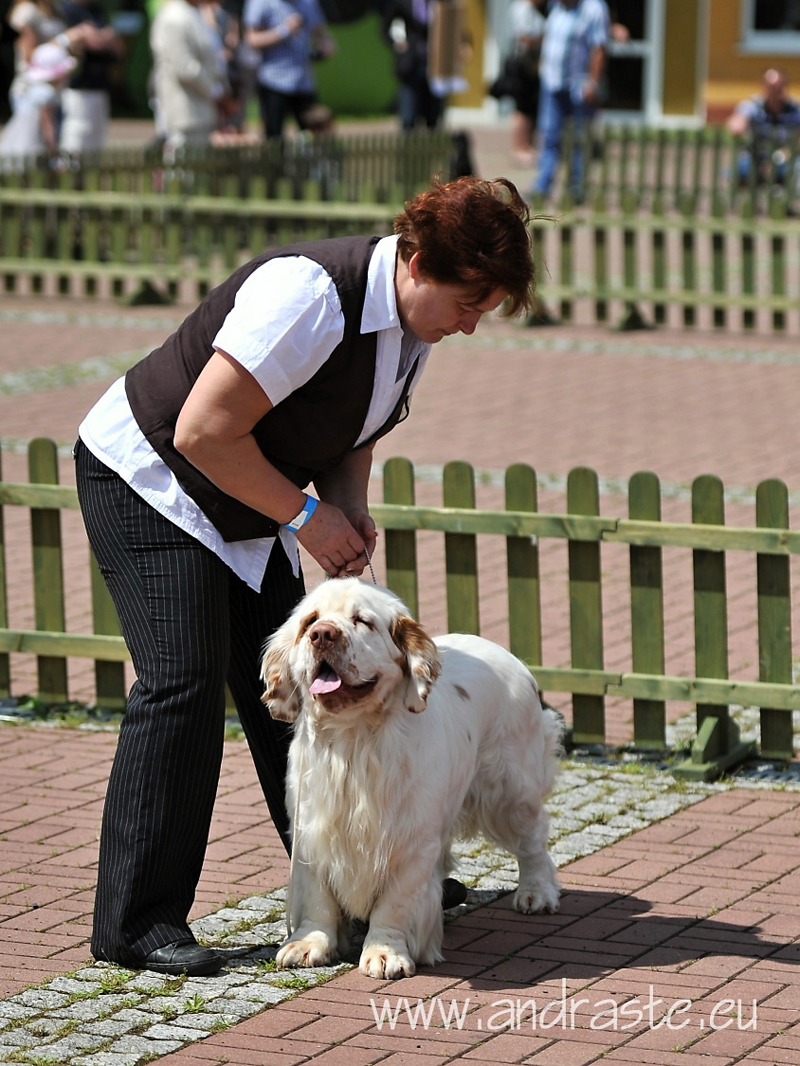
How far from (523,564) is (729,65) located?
23392 mm

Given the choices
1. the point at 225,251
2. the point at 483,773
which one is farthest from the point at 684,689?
the point at 225,251

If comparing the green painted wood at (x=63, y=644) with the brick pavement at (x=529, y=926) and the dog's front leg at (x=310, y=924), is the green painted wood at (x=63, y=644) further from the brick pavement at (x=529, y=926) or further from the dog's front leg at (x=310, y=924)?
the dog's front leg at (x=310, y=924)

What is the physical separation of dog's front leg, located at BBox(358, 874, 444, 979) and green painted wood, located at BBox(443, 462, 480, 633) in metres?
1.97

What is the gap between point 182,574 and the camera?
4.02 meters

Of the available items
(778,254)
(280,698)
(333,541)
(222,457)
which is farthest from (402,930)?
(778,254)

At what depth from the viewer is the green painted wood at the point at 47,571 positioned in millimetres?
6305

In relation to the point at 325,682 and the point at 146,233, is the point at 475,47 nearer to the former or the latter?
the point at 146,233

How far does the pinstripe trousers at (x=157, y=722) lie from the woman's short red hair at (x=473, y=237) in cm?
87

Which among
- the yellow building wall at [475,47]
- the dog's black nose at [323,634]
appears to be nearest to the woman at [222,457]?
the dog's black nose at [323,634]

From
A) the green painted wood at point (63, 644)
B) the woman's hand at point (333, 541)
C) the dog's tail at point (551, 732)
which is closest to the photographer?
the woman's hand at point (333, 541)

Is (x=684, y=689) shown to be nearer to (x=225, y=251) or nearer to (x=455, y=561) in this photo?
(x=455, y=561)

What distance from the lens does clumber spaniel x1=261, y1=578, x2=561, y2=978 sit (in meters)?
3.84

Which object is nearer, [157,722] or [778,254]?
[157,722]

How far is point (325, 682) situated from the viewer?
381 centimetres
